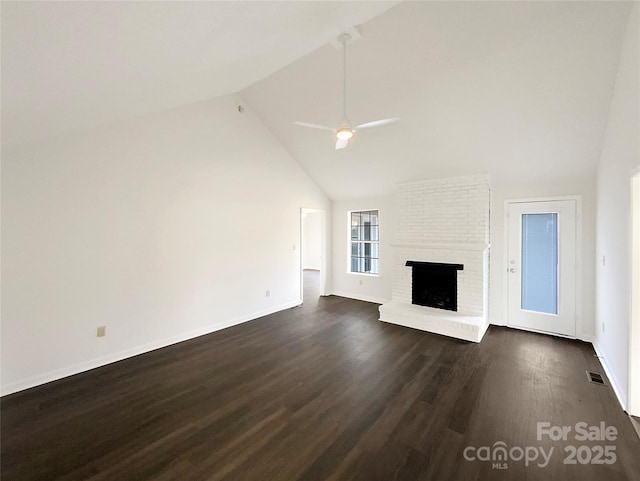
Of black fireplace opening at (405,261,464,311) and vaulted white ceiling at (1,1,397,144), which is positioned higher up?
vaulted white ceiling at (1,1,397,144)

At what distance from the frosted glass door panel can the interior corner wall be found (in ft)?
14.5

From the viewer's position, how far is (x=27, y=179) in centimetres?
269

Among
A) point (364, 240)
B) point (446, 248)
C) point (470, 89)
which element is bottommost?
point (446, 248)

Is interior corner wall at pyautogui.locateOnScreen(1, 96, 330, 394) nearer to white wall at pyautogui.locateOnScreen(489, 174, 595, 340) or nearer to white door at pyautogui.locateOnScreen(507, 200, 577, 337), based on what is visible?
white wall at pyautogui.locateOnScreen(489, 174, 595, 340)

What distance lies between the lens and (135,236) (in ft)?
11.3

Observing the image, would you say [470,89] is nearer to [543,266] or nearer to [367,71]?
[367,71]

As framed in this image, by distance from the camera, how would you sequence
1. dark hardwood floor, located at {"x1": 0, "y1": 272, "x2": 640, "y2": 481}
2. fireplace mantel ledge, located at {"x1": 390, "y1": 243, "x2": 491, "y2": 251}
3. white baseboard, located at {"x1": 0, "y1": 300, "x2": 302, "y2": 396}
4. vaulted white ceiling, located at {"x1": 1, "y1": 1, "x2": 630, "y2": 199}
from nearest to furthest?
vaulted white ceiling, located at {"x1": 1, "y1": 1, "x2": 630, "y2": 199} → dark hardwood floor, located at {"x1": 0, "y1": 272, "x2": 640, "y2": 481} → white baseboard, located at {"x1": 0, "y1": 300, "x2": 302, "y2": 396} → fireplace mantel ledge, located at {"x1": 390, "y1": 243, "x2": 491, "y2": 251}

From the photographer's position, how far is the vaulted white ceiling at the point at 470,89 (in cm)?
236

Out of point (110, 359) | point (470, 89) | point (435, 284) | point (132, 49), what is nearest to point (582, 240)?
point (435, 284)

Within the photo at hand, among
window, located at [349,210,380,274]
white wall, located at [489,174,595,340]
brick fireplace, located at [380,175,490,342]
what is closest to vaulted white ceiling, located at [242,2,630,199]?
white wall, located at [489,174,595,340]

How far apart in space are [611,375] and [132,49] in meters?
5.12

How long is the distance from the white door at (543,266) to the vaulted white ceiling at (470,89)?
21.6 inches

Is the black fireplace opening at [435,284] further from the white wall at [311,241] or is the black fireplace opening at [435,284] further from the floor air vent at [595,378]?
the white wall at [311,241]

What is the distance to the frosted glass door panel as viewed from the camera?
4.12 meters
